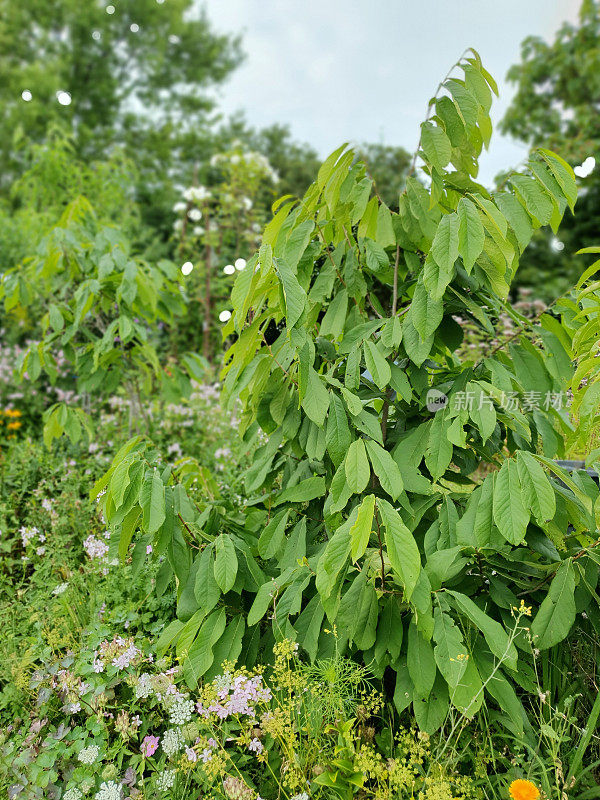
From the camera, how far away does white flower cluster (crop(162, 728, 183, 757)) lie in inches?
52.6

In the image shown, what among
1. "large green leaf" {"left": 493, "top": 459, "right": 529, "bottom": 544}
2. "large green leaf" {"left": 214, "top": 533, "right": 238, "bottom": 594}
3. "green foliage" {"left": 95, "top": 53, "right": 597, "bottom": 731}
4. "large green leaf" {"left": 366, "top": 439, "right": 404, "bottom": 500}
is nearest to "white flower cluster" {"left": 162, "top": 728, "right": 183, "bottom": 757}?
"green foliage" {"left": 95, "top": 53, "right": 597, "bottom": 731}

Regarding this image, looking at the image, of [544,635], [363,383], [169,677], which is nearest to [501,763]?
[544,635]

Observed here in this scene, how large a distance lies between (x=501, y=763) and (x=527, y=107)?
12.1 meters

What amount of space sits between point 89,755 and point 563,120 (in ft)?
39.3

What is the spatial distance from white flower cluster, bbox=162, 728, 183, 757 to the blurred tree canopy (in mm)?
8968

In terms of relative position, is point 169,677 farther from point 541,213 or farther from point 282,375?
point 541,213

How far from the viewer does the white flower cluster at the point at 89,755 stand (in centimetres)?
137

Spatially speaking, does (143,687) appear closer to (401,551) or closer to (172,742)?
(172,742)

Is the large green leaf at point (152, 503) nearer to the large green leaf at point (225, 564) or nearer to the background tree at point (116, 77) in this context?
the large green leaf at point (225, 564)

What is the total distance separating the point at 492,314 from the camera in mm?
1722

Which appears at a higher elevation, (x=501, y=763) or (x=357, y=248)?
(x=357, y=248)

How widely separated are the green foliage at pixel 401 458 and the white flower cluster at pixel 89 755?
296mm

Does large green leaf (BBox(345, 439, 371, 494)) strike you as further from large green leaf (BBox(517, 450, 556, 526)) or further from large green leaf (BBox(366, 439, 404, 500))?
large green leaf (BBox(517, 450, 556, 526))

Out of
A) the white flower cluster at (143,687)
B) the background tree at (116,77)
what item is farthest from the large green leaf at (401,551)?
the background tree at (116,77)
